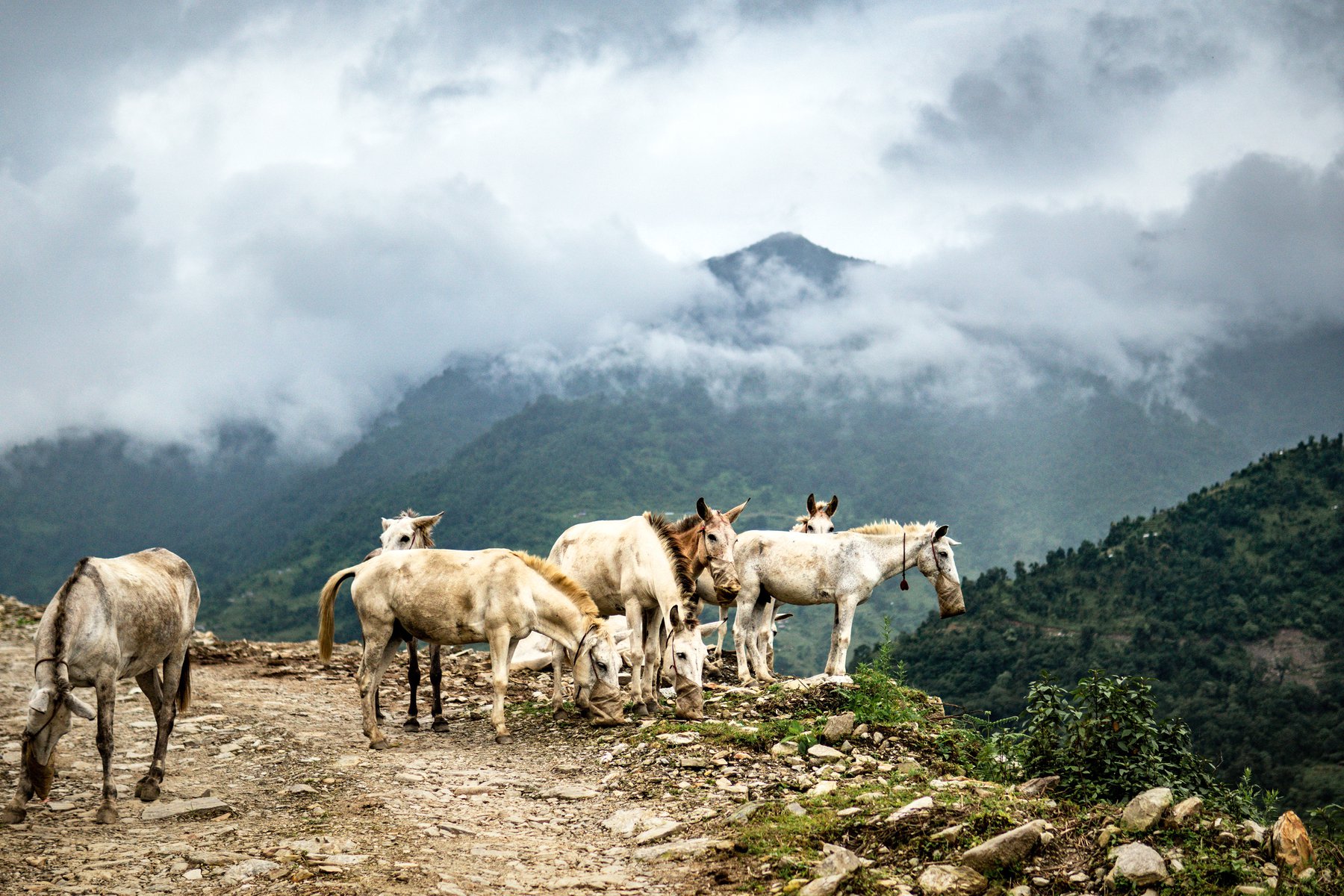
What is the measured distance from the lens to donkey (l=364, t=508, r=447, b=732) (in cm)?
1350

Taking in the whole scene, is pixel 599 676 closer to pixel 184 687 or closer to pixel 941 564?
pixel 184 687

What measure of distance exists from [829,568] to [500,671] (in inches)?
243

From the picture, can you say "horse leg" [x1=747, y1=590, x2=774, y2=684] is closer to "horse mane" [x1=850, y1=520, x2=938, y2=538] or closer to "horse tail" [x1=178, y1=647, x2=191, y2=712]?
"horse mane" [x1=850, y1=520, x2=938, y2=538]

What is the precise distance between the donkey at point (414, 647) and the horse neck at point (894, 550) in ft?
24.4

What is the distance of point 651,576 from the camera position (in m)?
13.5

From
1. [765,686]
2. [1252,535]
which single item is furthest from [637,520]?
[1252,535]

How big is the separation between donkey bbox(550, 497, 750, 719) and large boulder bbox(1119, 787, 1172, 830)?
5.75 meters

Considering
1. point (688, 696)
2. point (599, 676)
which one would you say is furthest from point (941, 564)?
point (599, 676)

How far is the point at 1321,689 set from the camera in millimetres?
52750

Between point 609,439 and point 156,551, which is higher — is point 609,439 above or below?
above

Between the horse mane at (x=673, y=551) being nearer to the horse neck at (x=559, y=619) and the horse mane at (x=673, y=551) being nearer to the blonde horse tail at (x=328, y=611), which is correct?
the horse neck at (x=559, y=619)

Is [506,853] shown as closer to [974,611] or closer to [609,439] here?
[974,611]

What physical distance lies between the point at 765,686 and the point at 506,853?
7021 mm

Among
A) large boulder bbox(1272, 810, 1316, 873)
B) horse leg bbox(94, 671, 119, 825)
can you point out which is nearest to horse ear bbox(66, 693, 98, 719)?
horse leg bbox(94, 671, 119, 825)
